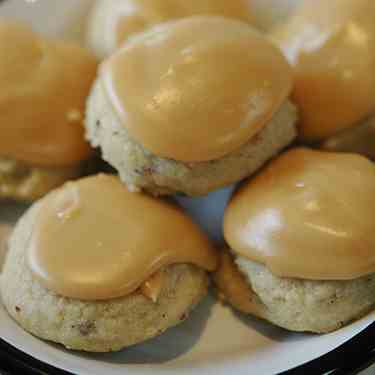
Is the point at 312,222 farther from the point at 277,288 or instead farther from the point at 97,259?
the point at 97,259

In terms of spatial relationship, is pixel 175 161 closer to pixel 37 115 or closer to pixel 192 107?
pixel 192 107

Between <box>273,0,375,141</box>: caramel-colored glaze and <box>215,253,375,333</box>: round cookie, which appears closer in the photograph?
<box>215,253,375,333</box>: round cookie

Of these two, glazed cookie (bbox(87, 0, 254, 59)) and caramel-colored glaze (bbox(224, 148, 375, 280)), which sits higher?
glazed cookie (bbox(87, 0, 254, 59))

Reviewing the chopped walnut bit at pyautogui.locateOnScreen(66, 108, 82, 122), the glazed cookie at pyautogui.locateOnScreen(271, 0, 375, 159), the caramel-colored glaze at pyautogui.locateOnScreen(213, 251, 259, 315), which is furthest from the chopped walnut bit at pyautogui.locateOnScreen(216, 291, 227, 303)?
the chopped walnut bit at pyautogui.locateOnScreen(66, 108, 82, 122)

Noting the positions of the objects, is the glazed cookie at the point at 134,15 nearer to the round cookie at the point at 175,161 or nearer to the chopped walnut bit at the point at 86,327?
the round cookie at the point at 175,161

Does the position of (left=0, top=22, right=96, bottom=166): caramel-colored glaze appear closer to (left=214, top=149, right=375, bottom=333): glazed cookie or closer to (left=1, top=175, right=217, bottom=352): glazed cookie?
(left=1, top=175, right=217, bottom=352): glazed cookie

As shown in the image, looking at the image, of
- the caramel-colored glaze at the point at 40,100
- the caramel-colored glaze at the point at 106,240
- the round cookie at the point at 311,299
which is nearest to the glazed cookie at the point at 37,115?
the caramel-colored glaze at the point at 40,100

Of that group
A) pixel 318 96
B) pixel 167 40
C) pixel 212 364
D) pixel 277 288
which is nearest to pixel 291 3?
pixel 318 96
